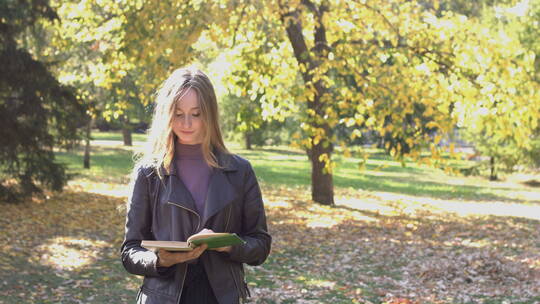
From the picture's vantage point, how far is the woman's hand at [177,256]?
101 inches

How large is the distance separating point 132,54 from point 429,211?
338 inches

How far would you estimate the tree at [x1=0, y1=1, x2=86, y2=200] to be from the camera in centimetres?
→ 1309

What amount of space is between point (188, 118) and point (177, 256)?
1.90ft

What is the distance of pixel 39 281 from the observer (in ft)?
27.0

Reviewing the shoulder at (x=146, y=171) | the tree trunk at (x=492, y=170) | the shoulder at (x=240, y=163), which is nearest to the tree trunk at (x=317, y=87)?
the shoulder at (x=240, y=163)

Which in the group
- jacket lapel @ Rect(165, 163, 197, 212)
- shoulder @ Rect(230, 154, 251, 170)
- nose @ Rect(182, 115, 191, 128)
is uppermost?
nose @ Rect(182, 115, 191, 128)

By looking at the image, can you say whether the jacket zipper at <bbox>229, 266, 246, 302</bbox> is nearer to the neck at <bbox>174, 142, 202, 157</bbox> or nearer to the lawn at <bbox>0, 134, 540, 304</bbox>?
the neck at <bbox>174, 142, 202, 157</bbox>

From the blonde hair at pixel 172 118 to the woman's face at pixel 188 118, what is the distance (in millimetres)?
15

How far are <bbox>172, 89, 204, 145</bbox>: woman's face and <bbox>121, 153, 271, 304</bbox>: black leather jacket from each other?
14 centimetres

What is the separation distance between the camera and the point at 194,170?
289cm

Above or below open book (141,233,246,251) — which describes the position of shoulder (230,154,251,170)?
above

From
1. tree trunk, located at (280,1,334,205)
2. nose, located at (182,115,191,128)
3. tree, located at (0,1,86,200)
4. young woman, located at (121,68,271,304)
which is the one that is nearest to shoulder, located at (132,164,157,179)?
young woman, located at (121,68,271,304)

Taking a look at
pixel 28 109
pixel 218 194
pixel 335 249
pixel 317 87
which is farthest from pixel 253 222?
pixel 317 87

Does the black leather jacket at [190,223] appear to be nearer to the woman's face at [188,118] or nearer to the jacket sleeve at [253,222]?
the jacket sleeve at [253,222]
